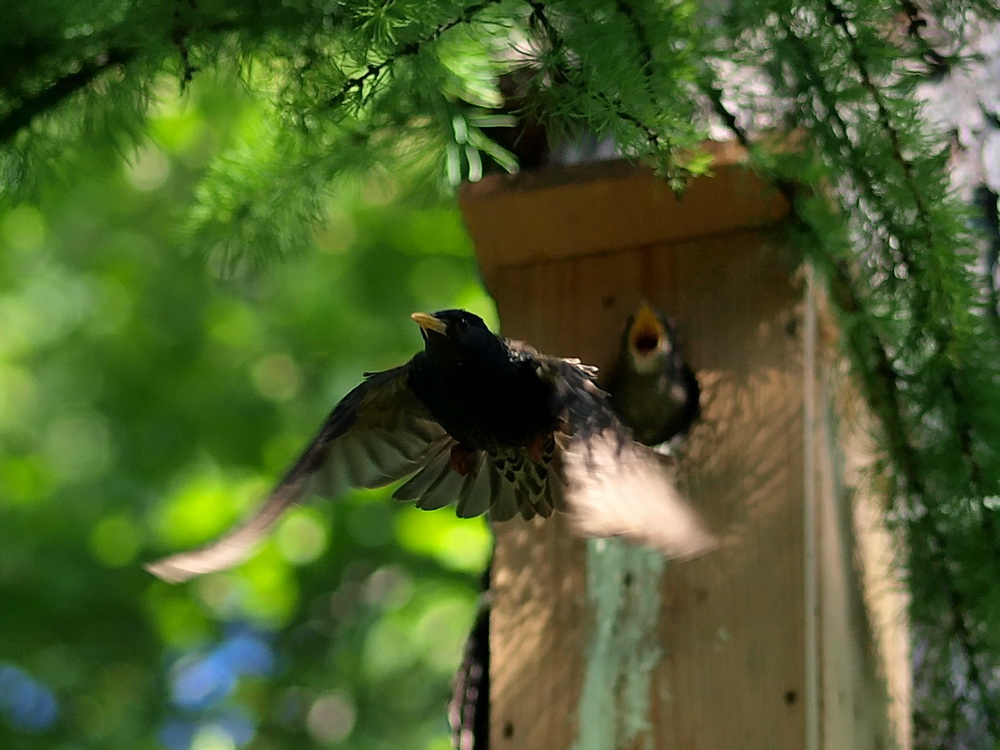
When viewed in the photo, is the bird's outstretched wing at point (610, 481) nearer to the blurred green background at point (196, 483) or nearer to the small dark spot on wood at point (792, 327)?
the small dark spot on wood at point (792, 327)

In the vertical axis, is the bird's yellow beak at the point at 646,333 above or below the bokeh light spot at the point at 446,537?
above

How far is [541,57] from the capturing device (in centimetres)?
118

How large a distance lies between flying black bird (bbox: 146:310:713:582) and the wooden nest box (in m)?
0.18

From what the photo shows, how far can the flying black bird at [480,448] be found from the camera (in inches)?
51.6

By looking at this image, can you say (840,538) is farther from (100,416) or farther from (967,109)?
(100,416)

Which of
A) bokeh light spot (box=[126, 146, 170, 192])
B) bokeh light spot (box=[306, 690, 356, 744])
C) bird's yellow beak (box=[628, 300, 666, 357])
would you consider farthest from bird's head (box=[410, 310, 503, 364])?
bokeh light spot (box=[126, 146, 170, 192])

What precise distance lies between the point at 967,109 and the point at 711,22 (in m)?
0.82

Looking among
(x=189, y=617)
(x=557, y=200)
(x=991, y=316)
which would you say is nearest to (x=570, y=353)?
(x=557, y=200)

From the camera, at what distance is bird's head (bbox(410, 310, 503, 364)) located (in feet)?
5.11

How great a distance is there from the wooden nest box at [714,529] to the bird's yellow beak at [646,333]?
11 cm

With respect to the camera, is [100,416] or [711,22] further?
[100,416]

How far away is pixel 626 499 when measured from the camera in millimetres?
1280

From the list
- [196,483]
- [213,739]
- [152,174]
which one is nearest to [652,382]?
[196,483]

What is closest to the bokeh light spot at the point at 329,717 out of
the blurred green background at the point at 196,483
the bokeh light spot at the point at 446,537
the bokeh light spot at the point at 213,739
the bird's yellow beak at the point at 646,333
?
the blurred green background at the point at 196,483
